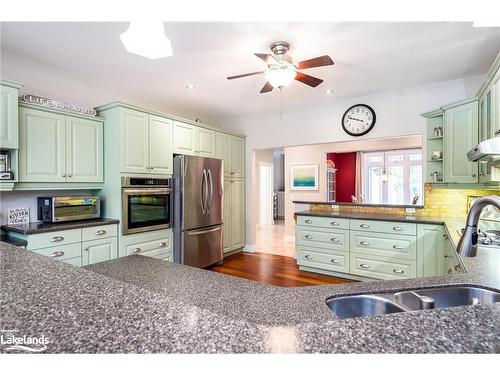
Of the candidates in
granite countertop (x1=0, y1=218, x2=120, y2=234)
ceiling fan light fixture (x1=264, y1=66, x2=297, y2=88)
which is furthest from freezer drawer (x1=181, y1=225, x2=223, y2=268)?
ceiling fan light fixture (x1=264, y1=66, x2=297, y2=88)

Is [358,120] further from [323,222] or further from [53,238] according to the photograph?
[53,238]

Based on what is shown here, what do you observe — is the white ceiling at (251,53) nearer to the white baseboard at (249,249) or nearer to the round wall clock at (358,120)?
the round wall clock at (358,120)

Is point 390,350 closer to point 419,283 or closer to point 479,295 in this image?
point 419,283

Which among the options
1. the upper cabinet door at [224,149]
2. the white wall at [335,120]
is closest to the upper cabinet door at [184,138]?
the upper cabinet door at [224,149]

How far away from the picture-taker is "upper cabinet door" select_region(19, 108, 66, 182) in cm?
255

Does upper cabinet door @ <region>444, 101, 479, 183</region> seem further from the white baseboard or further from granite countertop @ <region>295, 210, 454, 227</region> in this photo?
the white baseboard

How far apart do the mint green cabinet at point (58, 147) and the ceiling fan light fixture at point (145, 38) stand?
74.4 inches

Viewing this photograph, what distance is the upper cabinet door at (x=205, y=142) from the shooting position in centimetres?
416

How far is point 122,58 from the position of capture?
273 cm

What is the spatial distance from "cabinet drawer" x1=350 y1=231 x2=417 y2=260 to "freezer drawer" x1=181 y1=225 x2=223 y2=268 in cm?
194

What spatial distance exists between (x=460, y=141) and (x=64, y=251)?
164 inches

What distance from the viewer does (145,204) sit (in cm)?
334
